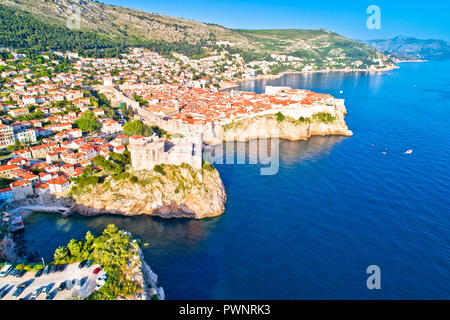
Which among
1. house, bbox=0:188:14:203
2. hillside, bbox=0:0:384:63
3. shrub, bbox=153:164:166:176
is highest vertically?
hillside, bbox=0:0:384:63

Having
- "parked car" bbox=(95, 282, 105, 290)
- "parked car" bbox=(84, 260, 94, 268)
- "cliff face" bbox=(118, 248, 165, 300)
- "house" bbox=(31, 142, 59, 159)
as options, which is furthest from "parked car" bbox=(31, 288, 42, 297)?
"house" bbox=(31, 142, 59, 159)

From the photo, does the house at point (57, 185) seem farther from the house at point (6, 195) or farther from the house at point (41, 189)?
the house at point (6, 195)

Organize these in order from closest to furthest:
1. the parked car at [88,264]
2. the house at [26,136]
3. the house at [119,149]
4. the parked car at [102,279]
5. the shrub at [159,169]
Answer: the parked car at [102,279]
the parked car at [88,264]
the shrub at [159,169]
the house at [119,149]
the house at [26,136]

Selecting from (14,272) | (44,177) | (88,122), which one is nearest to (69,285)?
(14,272)

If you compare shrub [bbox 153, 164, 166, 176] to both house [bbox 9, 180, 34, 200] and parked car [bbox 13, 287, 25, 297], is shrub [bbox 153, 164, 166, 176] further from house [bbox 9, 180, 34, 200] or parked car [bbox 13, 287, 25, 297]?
parked car [bbox 13, 287, 25, 297]

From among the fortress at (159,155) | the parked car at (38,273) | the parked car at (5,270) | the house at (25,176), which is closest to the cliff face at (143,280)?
the parked car at (38,273)

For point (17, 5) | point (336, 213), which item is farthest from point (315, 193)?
point (17, 5)
